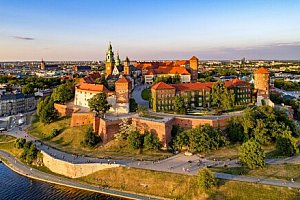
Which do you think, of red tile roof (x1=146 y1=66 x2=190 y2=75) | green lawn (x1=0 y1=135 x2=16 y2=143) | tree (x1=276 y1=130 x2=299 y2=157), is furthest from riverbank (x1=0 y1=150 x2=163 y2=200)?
red tile roof (x1=146 y1=66 x2=190 y2=75)

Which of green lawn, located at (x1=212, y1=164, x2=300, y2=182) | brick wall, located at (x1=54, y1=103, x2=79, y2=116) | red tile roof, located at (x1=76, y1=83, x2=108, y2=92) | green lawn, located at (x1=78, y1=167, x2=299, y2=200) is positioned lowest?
green lawn, located at (x1=78, y1=167, x2=299, y2=200)

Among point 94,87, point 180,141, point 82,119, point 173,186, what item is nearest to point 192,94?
point 180,141

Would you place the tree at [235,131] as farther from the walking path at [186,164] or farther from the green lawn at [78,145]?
the green lawn at [78,145]

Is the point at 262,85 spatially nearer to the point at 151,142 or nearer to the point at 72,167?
the point at 151,142

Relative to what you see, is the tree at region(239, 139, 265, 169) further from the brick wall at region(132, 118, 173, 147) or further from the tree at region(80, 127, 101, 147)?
the tree at region(80, 127, 101, 147)

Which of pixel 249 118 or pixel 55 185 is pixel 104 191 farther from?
pixel 249 118

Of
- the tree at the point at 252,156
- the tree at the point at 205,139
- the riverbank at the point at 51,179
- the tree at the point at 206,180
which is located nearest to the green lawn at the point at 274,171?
the tree at the point at 252,156
